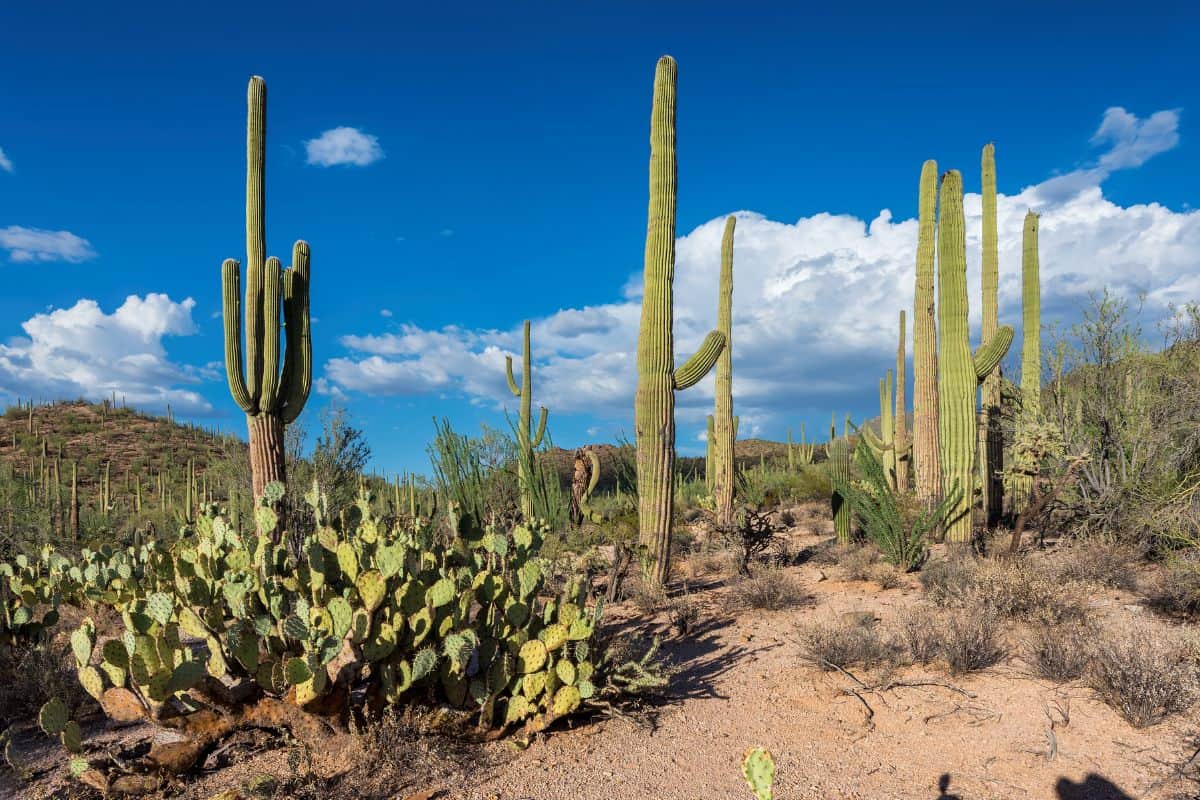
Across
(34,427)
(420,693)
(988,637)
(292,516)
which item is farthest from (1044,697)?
(34,427)

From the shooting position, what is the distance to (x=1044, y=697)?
18.1 feet

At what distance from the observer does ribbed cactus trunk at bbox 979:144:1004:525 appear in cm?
1286

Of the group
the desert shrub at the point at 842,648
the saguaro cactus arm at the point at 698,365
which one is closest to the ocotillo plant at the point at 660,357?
the saguaro cactus arm at the point at 698,365

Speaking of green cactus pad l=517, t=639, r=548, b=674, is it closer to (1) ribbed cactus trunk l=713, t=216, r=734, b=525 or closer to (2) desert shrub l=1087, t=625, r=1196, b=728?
(2) desert shrub l=1087, t=625, r=1196, b=728

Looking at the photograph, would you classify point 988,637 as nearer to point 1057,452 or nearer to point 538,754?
point 538,754

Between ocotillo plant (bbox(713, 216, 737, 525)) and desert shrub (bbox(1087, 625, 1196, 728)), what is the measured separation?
8.86 m

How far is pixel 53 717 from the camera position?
4219mm

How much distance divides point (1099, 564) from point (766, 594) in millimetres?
3633

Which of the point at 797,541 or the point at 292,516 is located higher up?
the point at 292,516

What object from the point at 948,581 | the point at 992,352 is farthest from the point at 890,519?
the point at 992,352

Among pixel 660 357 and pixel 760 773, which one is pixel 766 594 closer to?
pixel 660 357

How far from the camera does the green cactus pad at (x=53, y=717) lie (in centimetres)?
416

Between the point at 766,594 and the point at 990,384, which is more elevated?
the point at 990,384

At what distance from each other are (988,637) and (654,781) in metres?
3.38
